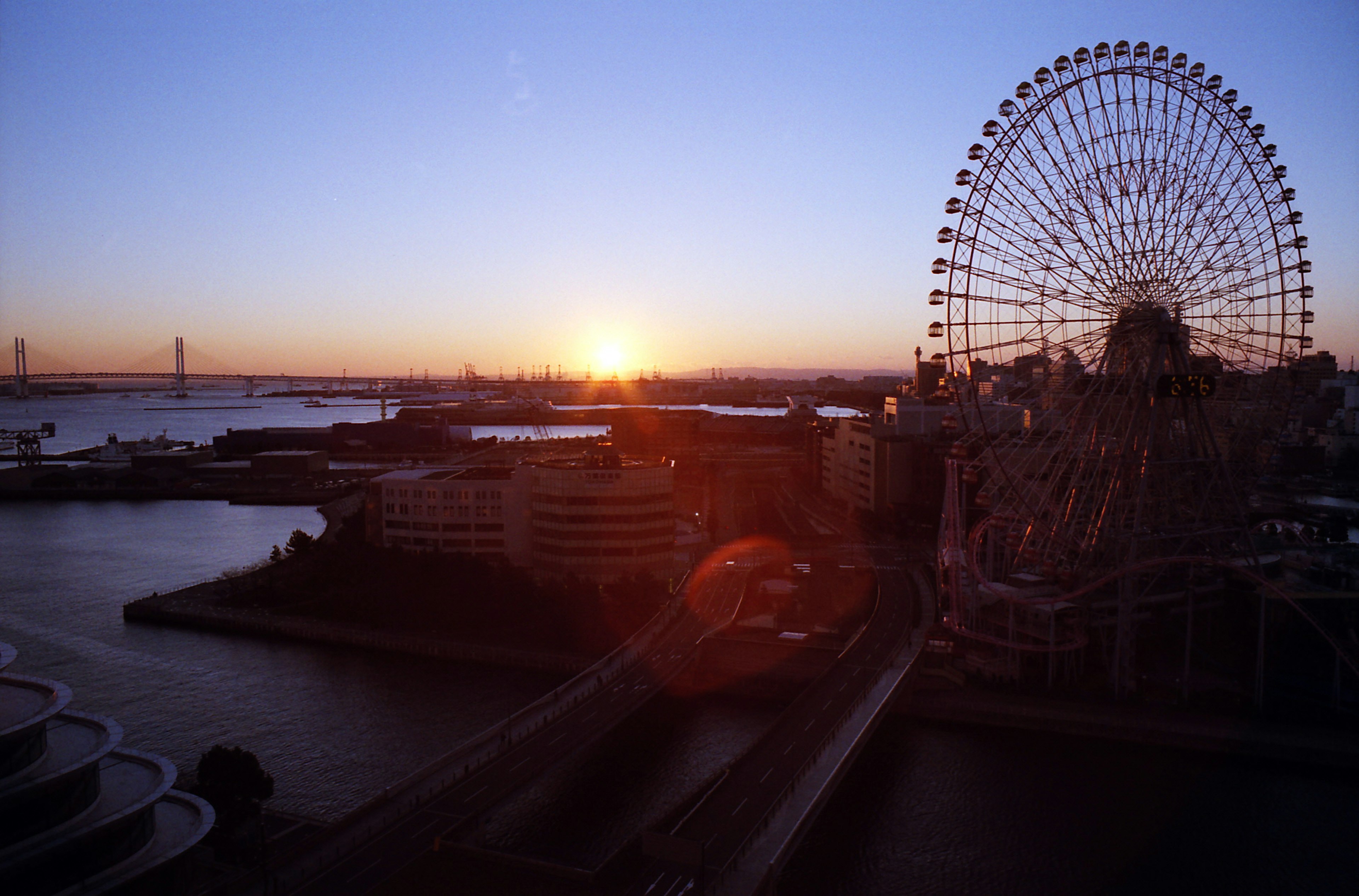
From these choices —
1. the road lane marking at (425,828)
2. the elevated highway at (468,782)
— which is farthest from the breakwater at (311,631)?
the road lane marking at (425,828)

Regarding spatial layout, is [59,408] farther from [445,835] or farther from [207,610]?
[445,835]

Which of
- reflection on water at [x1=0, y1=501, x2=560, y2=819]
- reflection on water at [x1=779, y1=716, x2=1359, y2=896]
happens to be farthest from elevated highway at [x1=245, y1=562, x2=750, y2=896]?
reflection on water at [x1=779, y1=716, x2=1359, y2=896]

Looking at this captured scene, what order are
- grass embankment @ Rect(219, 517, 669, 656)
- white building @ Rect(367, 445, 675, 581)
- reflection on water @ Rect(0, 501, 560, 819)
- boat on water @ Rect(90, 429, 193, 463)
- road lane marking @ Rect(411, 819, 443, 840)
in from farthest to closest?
1. boat on water @ Rect(90, 429, 193, 463)
2. white building @ Rect(367, 445, 675, 581)
3. grass embankment @ Rect(219, 517, 669, 656)
4. reflection on water @ Rect(0, 501, 560, 819)
5. road lane marking @ Rect(411, 819, 443, 840)

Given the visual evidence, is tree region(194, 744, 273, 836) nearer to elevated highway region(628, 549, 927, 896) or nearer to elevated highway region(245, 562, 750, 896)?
elevated highway region(245, 562, 750, 896)

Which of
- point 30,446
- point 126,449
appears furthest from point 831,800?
point 30,446

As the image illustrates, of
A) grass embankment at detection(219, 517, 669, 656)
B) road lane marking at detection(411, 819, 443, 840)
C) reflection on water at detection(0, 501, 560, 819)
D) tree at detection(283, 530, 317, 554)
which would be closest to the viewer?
road lane marking at detection(411, 819, 443, 840)

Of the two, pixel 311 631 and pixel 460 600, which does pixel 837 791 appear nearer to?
pixel 460 600

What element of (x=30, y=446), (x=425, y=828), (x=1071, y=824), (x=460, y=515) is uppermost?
(x=460, y=515)
